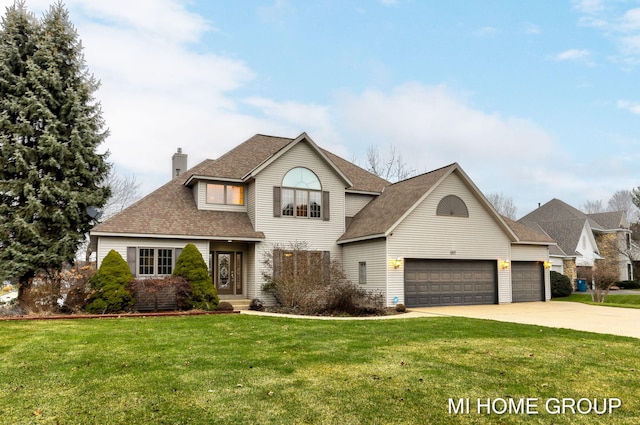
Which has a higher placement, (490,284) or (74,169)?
(74,169)

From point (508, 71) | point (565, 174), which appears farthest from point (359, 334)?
point (565, 174)

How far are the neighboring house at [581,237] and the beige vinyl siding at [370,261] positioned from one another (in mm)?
16821

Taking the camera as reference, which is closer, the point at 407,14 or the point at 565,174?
the point at 407,14

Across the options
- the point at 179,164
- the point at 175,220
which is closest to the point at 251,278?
the point at 175,220

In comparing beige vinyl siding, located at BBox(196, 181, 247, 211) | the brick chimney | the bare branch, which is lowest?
beige vinyl siding, located at BBox(196, 181, 247, 211)

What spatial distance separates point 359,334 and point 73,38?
56.6ft

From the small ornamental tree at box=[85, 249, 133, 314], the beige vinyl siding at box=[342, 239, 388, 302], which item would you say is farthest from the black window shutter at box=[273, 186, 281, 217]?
the small ornamental tree at box=[85, 249, 133, 314]

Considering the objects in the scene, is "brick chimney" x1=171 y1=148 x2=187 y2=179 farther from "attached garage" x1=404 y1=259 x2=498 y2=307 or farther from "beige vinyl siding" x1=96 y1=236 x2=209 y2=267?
"attached garage" x1=404 y1=259 x2=498 y2=307

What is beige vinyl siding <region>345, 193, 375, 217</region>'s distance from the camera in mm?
22453

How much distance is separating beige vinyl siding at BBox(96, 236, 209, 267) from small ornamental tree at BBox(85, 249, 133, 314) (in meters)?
1.35

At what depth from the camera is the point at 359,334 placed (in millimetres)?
10602

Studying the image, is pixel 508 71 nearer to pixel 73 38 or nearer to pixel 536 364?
pixel 536 364

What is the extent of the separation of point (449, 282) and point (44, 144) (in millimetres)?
16959

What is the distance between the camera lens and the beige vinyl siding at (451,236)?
18.5m
